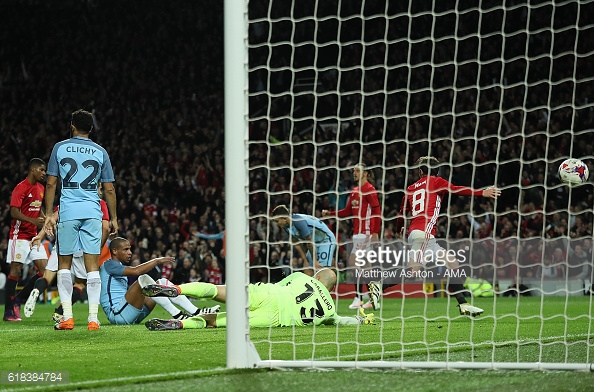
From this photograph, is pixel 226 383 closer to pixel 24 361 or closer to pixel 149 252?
pixel 24 361

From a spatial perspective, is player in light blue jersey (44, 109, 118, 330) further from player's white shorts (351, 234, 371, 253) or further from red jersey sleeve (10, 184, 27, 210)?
player's white shorts (351, 234, 371, 253)

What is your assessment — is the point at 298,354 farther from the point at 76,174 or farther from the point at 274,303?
the point at 76,174

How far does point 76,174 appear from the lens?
717 centimetres

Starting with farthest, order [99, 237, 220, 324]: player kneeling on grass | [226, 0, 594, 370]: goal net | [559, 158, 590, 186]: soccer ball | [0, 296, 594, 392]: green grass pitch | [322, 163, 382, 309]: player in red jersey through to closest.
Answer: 1. [322, 163, 382, 309]: player in red jersey
2. [226, 0, 594, 370]: goal net
3. [559, 158, 590, 186]: soccer ball
4. [99, 237, 220, 324]: player kneeling on grass
5. [0, 296, 594, 392]: green grass pitch

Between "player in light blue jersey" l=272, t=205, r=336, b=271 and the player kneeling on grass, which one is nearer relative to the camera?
the player kneeling on grass

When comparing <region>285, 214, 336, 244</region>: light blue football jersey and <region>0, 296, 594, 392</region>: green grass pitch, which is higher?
<region>285, 214, 336, 244</region>: light blue football jersey

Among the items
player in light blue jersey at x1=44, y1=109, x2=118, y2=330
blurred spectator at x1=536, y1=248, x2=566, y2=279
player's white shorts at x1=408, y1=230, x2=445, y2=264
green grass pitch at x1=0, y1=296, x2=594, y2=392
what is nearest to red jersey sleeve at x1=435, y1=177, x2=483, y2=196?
player's white shorts at x1=408, y1=230, x2=445, y2=264

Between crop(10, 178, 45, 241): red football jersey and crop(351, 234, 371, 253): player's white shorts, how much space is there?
13.0 ft

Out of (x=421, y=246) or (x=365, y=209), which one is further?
(x=365, y=209)

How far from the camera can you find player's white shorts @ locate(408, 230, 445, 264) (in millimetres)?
9922

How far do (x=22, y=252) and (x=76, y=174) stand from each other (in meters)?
3.59

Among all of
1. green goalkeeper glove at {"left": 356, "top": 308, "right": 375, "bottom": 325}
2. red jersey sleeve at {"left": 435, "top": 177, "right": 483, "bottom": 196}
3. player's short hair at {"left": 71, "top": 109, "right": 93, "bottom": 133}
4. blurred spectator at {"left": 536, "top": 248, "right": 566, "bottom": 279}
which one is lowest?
blurred spectator at {"left": 536, "top": 248, "right": 566, "bottom": 279}

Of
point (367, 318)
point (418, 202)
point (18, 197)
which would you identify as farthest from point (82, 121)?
point (418, 202)

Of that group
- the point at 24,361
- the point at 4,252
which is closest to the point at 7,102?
the point at 4,252
